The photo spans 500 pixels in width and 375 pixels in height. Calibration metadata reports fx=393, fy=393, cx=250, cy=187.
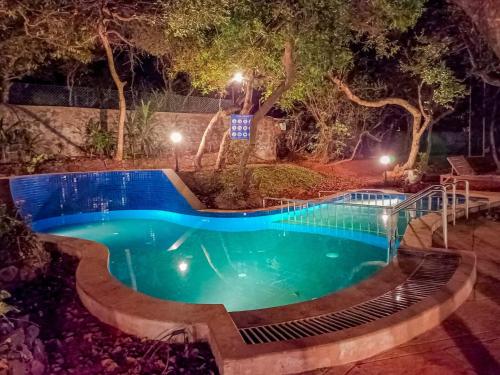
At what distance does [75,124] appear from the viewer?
47.1 ft

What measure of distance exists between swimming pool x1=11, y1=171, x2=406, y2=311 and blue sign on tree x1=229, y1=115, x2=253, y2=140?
2691 mm

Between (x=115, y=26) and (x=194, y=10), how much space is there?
16.6 ft

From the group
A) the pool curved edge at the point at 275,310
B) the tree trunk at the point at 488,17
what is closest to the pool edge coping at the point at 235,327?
the pool curved edge at the point at 275,310

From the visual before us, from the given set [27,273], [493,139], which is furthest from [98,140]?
[493,139]

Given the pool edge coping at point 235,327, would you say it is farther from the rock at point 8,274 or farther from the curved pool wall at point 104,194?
the curved pool wall at point 104,194

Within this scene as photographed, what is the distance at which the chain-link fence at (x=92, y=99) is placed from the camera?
14.1 metres

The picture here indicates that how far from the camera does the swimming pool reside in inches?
253

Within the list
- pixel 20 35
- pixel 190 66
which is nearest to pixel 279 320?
pixel 190 66

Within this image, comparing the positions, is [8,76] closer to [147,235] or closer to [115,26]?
[115,26]

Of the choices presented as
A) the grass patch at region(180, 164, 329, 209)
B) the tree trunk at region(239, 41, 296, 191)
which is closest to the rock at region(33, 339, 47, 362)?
the grass patch at region(180, 164, 329, 209)

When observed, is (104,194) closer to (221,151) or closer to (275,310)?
(221,151)

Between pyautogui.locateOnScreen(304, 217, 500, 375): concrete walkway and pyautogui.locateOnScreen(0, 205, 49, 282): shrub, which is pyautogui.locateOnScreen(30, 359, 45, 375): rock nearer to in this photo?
pyautogui.locateOnScreen(304, 217, 500, 375): concrete walkway

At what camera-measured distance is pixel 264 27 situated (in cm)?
971

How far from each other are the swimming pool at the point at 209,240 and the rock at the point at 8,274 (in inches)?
55.8
